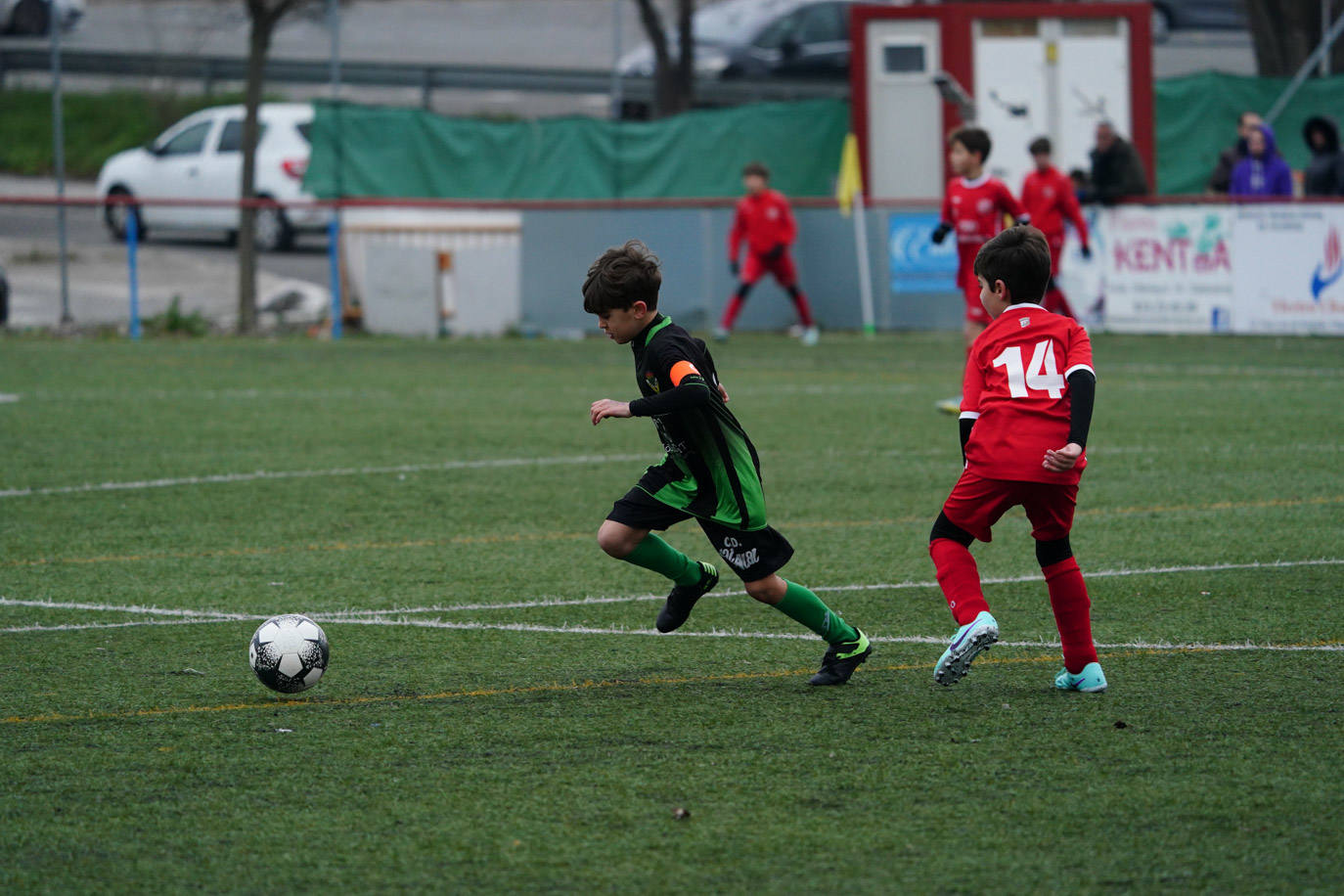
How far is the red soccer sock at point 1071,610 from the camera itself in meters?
5.04

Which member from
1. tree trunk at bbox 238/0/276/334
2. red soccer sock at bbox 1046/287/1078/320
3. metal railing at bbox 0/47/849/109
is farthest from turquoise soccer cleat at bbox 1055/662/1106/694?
metal railing at bbox 0/47/849/109

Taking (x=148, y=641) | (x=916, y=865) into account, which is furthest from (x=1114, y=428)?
(x=916, y=865)

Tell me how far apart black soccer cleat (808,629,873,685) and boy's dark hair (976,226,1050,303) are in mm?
1181

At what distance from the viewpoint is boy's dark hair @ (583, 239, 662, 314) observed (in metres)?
5.21

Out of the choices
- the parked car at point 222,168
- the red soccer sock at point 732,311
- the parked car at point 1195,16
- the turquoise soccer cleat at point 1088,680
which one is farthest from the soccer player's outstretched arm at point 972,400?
the parked car at point 1195,16

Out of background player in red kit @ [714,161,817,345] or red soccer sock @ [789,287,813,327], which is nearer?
background player in red kit @ [714,161,817,345]

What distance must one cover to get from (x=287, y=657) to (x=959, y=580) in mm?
2030

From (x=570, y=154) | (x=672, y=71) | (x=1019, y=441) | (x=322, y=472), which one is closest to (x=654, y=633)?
(x=1019, y=441)

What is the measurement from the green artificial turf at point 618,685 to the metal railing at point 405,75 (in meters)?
18.4

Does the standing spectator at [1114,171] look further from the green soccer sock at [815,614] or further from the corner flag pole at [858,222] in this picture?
the green soccer sock at [815,614]

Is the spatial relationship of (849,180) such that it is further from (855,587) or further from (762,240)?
(855,587)

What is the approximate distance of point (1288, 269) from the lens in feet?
58.1

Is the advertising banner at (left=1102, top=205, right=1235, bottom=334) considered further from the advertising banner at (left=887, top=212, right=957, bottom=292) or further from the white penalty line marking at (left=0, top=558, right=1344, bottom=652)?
the white penalty line marking at (left=0, top=558, right=1344, bottom=652)

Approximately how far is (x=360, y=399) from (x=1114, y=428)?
5.90m
